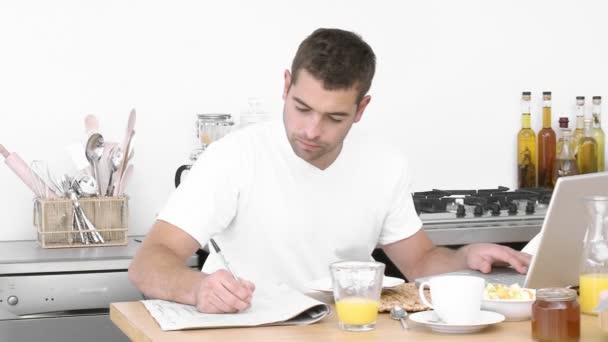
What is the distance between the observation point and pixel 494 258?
2.25 metres

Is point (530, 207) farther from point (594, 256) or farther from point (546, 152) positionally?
point (594, 256)

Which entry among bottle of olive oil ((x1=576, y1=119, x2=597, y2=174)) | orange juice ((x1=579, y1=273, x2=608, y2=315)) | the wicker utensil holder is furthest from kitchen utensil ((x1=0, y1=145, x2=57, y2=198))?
bottle of olive oil ((x1=576, y1=119, x2=597, y2=174))

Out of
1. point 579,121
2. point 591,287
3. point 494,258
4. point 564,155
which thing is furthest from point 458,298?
point 579,121

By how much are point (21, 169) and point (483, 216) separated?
145 cm

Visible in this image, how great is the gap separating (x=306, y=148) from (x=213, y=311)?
54 centimetres

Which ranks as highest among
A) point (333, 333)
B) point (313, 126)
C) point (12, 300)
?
point (313, 126)

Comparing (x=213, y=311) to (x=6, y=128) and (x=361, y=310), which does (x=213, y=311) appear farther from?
(x=6, y=128)

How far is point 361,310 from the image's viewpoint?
1.77 meters

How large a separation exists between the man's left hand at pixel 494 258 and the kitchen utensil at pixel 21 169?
1.40m

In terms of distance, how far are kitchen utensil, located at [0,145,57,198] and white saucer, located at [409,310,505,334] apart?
1.62 meters

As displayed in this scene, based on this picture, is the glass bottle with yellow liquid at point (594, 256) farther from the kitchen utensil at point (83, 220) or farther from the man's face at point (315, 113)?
the kitchen utensil at point (83, 220)

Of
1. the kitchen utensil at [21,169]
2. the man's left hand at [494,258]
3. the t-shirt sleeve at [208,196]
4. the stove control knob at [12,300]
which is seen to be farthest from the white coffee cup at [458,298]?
the kitchen utensil at [21,169]

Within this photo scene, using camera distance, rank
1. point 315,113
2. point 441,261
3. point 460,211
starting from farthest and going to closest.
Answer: point 460,211 < point 441,261 < point 315,113

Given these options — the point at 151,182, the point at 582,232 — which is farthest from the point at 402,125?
the point at 582,232
